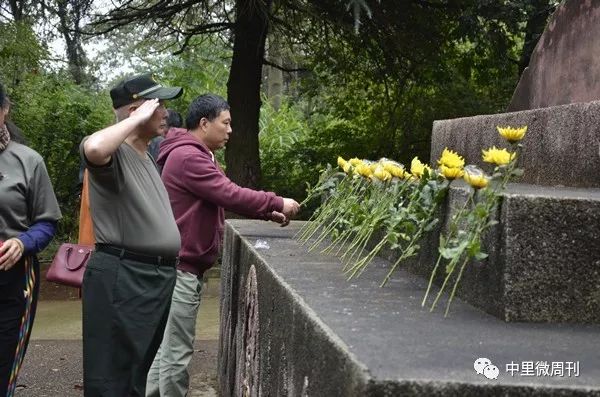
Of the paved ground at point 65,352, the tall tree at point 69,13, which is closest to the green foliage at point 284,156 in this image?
the paved ground at point 65,352

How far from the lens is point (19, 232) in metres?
4.30

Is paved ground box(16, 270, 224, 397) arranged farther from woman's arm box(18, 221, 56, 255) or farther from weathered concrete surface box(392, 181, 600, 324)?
weathered concrete surface box(392, 181, 600, 324)

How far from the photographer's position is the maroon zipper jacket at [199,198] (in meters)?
4.76

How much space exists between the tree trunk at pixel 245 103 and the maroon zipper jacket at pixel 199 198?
5805 millimetres

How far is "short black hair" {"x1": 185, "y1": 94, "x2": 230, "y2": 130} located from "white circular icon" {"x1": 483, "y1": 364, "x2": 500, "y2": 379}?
324 cm

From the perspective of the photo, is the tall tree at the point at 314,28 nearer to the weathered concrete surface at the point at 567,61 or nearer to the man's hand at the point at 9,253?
the weathered concrete surface at the point at 567,61

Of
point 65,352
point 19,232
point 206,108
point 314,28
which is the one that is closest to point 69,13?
point 314,28

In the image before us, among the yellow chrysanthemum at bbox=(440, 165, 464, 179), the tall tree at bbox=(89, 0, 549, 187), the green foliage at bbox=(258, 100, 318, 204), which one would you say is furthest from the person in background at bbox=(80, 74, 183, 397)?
the green foliage at bbox=(258, 100, 318, 204)

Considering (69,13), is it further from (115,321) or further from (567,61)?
(115,321)

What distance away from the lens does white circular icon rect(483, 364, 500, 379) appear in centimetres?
194

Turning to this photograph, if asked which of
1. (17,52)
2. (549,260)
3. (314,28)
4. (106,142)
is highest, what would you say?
(314,28)

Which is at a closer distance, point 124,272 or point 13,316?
point 124,272

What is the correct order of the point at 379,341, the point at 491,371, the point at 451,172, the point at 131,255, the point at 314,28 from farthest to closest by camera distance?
the point at 314,28 → the point at 131,255 → the point at 451,172 → the point at 379,341 → the point at 491,371

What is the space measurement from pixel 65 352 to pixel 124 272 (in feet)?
13.2
